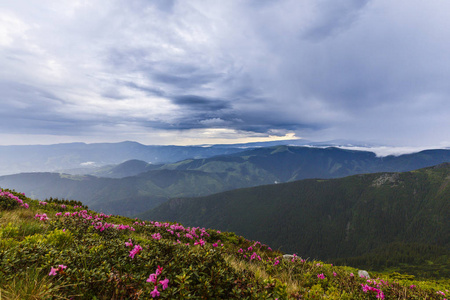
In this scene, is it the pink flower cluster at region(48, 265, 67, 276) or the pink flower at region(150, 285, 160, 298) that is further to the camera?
the pink flower cluster at region(48, 265, 67, 276)

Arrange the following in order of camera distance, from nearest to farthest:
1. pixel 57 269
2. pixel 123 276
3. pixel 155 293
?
pixel 155 293 → pixel 57 269 → pixel 123 276

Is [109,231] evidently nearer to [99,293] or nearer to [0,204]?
[99,293]

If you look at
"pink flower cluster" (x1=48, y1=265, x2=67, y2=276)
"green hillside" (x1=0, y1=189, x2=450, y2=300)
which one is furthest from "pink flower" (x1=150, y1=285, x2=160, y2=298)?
"pink flower cluster" (x1=48, y1=265, x2=67, y2=276)

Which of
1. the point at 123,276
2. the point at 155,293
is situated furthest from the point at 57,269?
the point at 155,293

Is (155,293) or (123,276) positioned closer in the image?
(155,293)

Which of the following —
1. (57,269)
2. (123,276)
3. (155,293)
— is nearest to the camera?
(155,293)

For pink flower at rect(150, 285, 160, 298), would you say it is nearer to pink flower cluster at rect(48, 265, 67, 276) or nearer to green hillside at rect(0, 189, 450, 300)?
green hillside at rect(0, 189, 450, 300)

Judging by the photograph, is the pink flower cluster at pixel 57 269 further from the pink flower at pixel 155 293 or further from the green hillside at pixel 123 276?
the pink flower at pixel 155 293

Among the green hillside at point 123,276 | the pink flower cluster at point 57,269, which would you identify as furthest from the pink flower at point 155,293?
the pink flower cluster at point 57,269

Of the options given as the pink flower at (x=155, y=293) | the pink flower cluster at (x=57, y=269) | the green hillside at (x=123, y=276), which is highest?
the pink flower cluster at (x=57, y=269)

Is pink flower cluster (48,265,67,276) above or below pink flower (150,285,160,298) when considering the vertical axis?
above

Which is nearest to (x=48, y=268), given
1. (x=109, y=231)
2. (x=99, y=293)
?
(x=99, y=293)

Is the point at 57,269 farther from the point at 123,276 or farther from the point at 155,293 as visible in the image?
the point at 155,293

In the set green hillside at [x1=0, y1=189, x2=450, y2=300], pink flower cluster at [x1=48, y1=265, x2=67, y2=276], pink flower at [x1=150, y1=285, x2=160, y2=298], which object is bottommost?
green hillside at [x1=0, y1=189, x2=450, y2=300]
